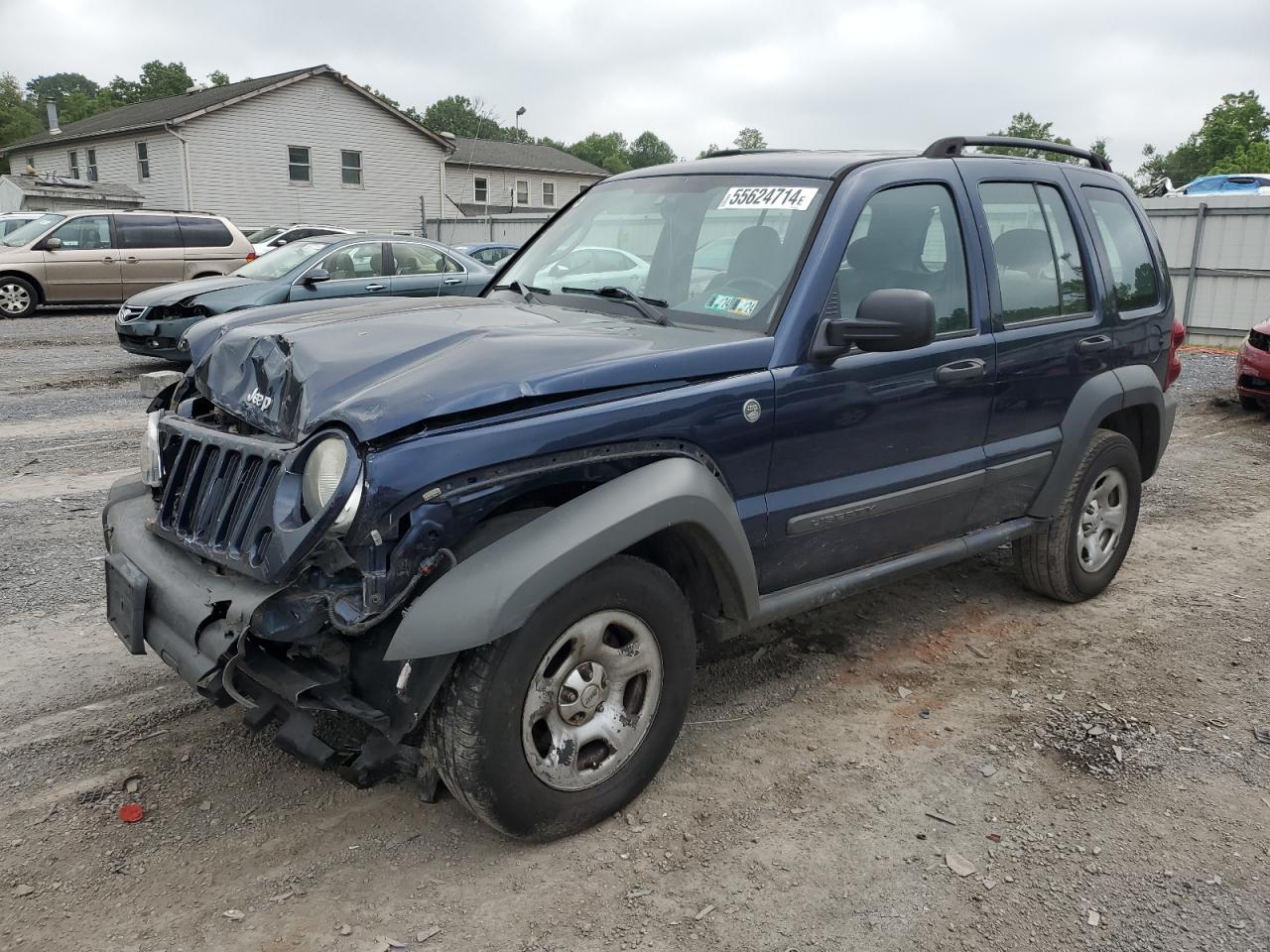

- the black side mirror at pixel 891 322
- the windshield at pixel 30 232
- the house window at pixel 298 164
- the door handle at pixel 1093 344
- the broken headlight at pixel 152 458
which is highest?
the house window at pixel 298 164

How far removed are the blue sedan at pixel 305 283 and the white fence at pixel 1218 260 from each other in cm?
1077

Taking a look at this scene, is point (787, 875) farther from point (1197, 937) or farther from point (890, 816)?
point (1197, 937)

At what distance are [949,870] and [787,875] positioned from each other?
49 cm

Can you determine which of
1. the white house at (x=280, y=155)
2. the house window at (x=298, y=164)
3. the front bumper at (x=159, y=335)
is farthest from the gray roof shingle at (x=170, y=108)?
the front bumper at (x=159, y=335)

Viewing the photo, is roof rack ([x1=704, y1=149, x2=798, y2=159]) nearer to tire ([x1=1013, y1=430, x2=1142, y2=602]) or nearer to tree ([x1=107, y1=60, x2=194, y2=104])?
tire ([x1=1013, y1=430, x2=1142, y2=602])

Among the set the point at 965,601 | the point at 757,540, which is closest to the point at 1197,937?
the point at 757,540

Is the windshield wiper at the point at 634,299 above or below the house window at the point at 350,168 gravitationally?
below

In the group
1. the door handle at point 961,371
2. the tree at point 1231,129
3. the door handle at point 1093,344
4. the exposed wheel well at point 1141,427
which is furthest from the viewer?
the tree at point 1231,129

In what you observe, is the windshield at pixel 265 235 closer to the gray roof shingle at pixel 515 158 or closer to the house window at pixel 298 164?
the house window at pixel 298 164

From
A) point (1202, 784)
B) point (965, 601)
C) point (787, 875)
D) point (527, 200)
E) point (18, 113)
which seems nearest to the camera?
point (787, 875)

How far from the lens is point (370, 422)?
98.3 inches

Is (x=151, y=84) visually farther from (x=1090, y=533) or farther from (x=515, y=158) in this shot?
(x=1090, y=533)

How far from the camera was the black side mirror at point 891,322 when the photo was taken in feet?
10.3

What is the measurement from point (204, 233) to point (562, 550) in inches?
645
